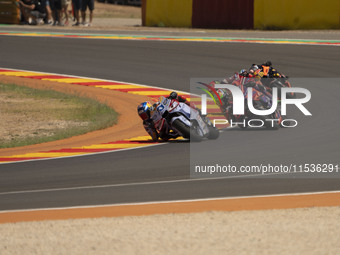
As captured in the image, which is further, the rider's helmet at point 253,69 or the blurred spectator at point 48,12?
the blurred spectator at point 48,12

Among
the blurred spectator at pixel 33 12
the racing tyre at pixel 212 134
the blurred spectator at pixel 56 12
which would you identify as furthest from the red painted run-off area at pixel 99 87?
the blurred spectator at pixel 33 12

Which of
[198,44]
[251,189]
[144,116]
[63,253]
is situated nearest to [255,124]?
[144,116]

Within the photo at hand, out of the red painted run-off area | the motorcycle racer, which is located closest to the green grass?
the red painted run-off area

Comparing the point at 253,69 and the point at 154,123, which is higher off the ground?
the point at 253,69

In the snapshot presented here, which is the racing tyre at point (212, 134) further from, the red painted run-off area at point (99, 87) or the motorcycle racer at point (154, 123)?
the red painted run-off area at point (99, 87)

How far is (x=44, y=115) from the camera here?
17.8 meters

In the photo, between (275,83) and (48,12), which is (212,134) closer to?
(275,83)

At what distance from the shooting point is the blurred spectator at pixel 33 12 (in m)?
31.9

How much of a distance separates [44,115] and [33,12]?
1519 centimetres

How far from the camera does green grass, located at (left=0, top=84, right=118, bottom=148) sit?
15500 millimetres

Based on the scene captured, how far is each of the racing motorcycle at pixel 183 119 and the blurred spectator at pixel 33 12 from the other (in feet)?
64.5

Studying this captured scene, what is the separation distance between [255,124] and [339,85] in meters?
5.89

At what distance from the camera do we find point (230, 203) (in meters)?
10.0

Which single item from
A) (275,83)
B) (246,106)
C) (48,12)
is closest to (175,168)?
(246,106)
